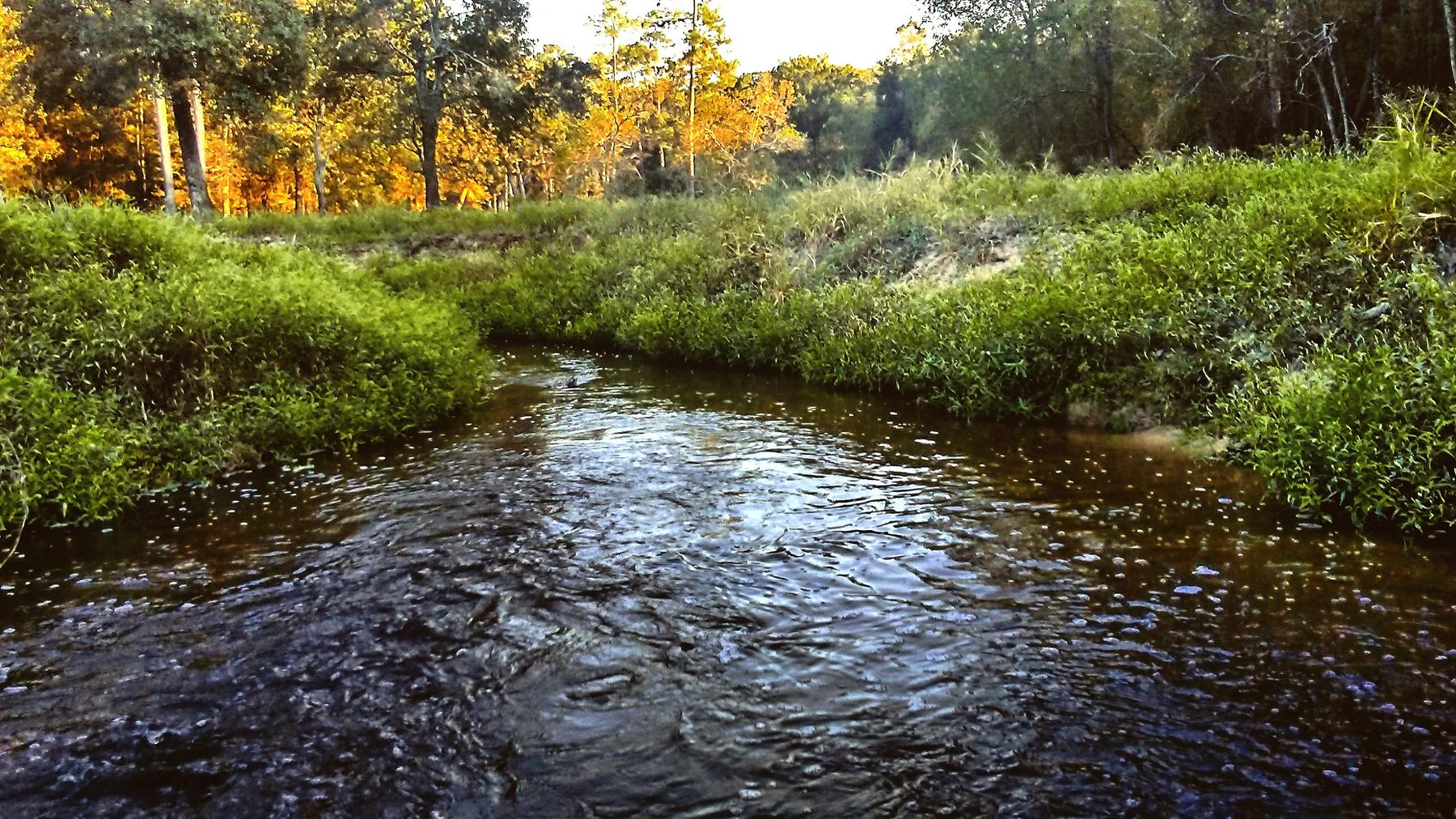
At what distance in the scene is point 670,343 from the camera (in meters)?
14.8

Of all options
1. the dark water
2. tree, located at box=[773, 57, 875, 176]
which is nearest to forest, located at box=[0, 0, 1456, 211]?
tree, located at box=[773, 57, 875, 176]

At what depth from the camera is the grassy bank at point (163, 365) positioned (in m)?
6.43

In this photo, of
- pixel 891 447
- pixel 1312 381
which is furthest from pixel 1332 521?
pixel 891 447

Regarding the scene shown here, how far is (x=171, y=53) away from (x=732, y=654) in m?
25.3

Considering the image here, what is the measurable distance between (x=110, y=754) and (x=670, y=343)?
11784 mm

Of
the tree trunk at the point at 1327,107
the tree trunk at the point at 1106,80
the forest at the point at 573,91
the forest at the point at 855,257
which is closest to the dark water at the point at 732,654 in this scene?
the forest at the point at 855,257

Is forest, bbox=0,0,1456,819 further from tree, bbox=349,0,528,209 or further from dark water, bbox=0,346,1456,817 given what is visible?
tree, bbox=349,0,528,209

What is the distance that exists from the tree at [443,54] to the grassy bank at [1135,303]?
45.6 feet

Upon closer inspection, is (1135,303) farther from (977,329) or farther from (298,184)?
(298,184)

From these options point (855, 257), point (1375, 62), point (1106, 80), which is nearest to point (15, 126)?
point (855, 257)

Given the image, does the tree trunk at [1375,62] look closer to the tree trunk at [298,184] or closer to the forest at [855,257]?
the forest at [855,257]

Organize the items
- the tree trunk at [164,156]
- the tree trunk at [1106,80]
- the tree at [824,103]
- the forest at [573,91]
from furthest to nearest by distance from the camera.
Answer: the tree at [824,103] → the tree trunk at [164,156] → the tree trunk at [1106,80] → the forest at [573,91]

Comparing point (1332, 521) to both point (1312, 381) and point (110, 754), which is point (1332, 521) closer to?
point (1312, 381)

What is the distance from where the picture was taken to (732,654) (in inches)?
167
